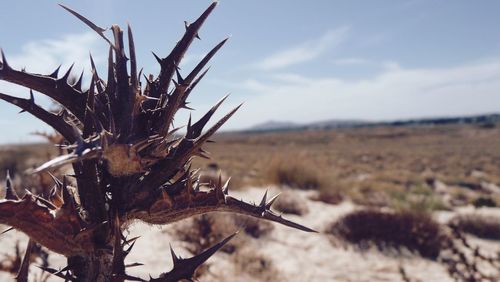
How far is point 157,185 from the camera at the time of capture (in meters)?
1.25

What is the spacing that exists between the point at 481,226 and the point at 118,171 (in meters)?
9.89

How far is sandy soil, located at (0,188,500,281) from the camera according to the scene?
5.60 meters

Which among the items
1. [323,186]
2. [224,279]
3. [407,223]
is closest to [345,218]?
[407,223]

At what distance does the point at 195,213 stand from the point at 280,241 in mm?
6897

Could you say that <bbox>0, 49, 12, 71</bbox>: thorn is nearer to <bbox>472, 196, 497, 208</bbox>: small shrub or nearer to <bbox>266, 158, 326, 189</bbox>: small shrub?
<bbox>472, 196, 497, 208</bbox>: small shrub

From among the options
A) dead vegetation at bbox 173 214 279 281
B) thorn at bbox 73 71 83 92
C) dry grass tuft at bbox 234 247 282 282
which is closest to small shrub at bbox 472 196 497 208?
dead vegetation at bbox 173 214 279 281

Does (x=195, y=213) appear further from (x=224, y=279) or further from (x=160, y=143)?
(x=224, y=279)

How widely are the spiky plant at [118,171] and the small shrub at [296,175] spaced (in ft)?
46.4

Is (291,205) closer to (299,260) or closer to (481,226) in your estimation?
(299,260)

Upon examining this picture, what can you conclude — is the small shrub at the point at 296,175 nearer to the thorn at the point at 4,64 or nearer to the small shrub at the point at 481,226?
the small shrub at the point at 481,226

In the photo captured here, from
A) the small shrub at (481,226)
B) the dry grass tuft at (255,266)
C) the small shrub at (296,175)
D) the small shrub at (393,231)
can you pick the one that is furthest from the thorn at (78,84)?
the small shrub at (296,175)

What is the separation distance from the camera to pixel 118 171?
1.12 meters

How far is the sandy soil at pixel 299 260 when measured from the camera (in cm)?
560

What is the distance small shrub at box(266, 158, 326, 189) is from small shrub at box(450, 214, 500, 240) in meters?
6.11
